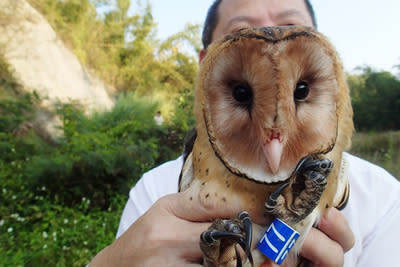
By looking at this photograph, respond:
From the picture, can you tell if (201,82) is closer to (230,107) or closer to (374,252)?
(230,107)

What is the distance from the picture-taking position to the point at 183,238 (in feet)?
2.22

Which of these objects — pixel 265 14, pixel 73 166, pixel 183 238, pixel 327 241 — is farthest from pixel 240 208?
pixel 73 166

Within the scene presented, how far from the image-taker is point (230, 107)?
57 cm

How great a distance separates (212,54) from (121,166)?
2667 mm

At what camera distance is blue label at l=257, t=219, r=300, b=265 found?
547 mm

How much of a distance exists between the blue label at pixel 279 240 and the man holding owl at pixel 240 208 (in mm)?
53

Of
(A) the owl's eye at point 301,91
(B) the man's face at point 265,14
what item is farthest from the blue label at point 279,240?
(B) the man's face at point 265,14

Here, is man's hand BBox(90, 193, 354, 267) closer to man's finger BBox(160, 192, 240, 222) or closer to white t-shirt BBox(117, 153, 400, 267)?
man's finger BBox(160, 192, 240, 222)

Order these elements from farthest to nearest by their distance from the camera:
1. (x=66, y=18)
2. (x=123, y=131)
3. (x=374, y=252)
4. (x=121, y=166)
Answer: (x=66, y=18) → (x=123, y=131) → (x=121, y=166) → (x=374, y=252)

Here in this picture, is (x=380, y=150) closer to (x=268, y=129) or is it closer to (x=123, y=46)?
(x=268, y=129)

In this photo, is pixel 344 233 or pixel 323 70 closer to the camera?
pixel 323 70

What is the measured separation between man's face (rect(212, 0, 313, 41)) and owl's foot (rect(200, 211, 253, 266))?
2.16 ft

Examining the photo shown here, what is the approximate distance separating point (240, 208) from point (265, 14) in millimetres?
672

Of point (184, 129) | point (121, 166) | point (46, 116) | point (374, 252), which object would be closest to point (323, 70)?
point (374, 252)
